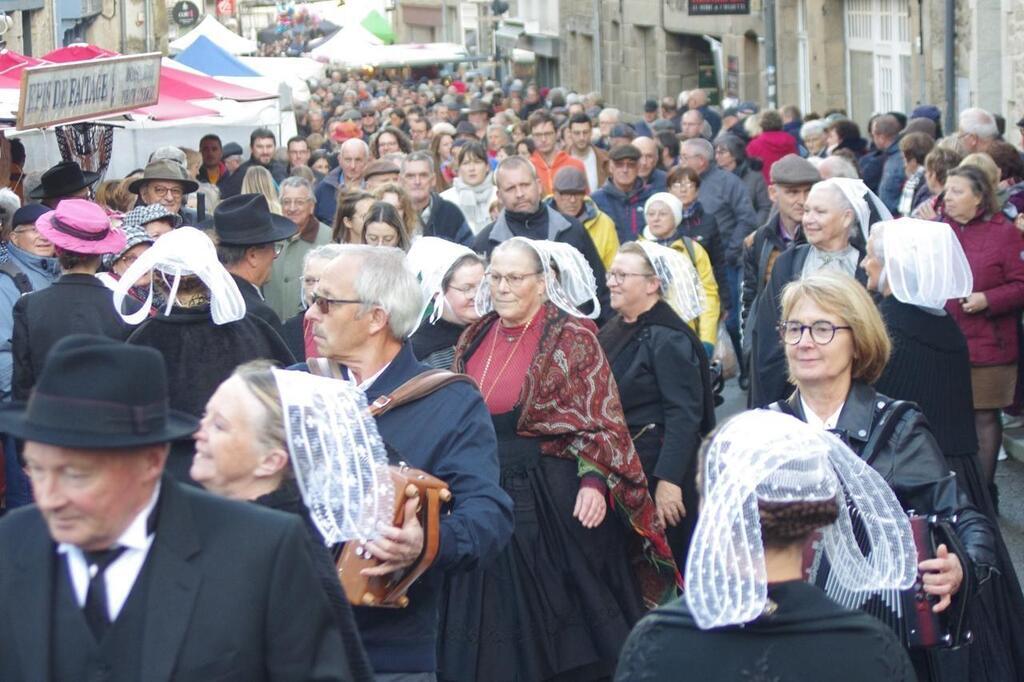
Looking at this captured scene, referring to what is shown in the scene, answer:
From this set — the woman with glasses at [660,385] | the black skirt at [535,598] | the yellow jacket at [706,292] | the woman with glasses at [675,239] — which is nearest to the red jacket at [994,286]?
the yellow jacket at [706,292]

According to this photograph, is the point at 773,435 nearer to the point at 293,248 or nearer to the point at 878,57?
the point at 293,248

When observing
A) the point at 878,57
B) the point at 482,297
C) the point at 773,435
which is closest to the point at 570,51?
the point at 878,57

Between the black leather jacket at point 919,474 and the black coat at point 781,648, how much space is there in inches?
52.7

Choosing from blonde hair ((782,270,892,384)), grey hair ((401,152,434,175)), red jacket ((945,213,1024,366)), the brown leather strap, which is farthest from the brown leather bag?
grey hair ((401,152,434,175))

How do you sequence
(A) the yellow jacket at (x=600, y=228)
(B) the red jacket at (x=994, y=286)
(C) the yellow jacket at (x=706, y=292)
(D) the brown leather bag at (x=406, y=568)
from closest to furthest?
1. (D) the brown leather bag at (x=406, y=568)
2. (B) the red jacket at (x=994, y=286)
3. (C) the yellow jacket at (x=706, y=292)
4. (A) the yellow jacket at (x=600, y=228)

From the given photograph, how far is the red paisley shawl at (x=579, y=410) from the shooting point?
238 inches

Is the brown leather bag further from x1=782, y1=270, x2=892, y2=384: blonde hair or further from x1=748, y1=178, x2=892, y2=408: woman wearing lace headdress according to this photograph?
x1=748, y1=178, x2=892, y2=408: woman wearing lace headdress

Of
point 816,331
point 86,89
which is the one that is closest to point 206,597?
point 816,331

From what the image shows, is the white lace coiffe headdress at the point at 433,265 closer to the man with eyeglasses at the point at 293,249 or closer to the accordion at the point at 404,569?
the man with eyeglasses at the point at 293,249

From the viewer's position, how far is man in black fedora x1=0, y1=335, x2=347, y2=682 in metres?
2.99

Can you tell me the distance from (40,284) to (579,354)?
10.2 feet

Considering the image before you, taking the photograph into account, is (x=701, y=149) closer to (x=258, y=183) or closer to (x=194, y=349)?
(x=258, y=183)

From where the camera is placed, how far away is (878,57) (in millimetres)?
23625

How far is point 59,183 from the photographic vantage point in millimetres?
9727
